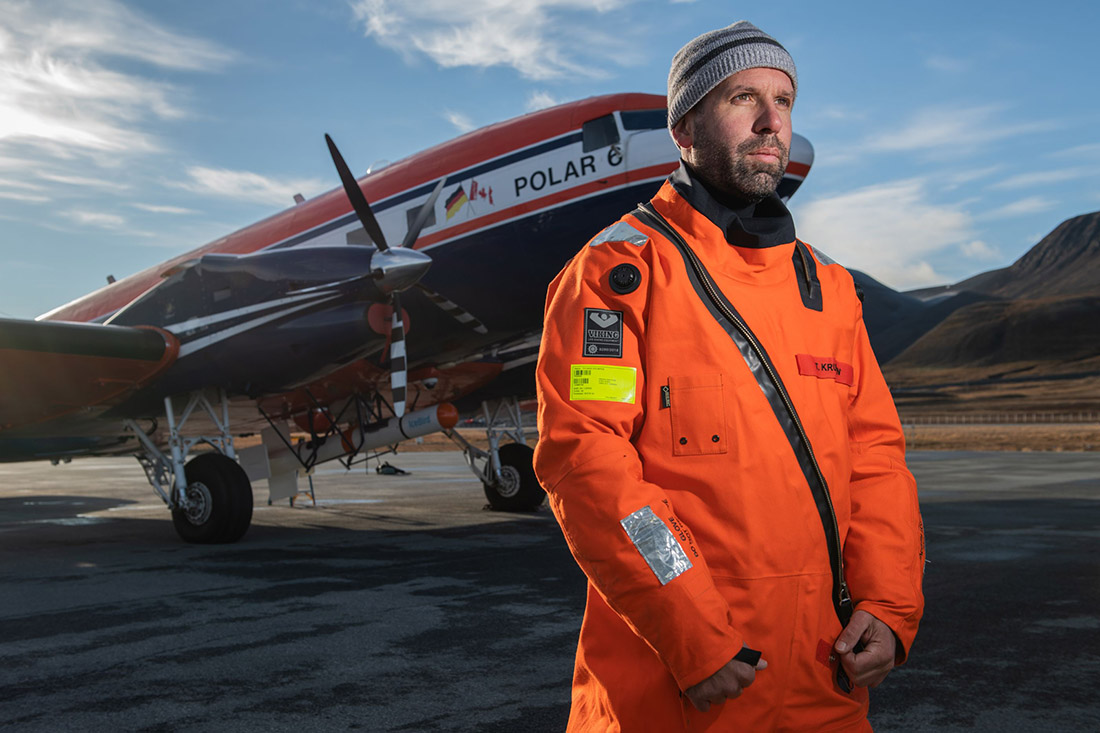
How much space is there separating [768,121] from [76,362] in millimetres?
11976

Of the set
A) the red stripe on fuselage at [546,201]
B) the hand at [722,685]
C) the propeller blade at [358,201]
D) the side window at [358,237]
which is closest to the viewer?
the hand at [722,685]

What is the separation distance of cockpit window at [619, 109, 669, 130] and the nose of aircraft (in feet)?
9.81

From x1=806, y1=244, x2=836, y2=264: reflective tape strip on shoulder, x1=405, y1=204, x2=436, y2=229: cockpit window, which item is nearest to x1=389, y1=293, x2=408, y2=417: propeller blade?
x1=405, y1=204, x2=436, y2=229: cockpit window

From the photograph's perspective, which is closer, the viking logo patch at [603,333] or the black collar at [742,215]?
the viking logo patch at [603,333]

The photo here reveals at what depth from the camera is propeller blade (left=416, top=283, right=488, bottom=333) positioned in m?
11.5

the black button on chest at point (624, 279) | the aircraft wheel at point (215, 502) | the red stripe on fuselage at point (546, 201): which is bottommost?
the aircraft wheel at point (215, 502)

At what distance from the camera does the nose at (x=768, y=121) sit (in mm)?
2131

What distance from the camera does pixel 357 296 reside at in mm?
11117

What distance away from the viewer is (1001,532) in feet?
38.6

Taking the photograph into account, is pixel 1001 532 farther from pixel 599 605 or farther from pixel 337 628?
pixel 599 605

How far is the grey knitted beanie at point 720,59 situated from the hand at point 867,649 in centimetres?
134

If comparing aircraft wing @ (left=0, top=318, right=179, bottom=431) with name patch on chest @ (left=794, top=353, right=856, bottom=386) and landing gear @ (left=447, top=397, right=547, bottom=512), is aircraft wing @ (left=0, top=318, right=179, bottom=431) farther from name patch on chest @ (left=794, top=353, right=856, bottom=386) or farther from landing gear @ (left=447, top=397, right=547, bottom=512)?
name patch on chest @ (left=794, top=353, right=856, bottom=386)

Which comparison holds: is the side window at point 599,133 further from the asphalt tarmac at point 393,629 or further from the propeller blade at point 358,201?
the asphalt tarmac at point 393,629

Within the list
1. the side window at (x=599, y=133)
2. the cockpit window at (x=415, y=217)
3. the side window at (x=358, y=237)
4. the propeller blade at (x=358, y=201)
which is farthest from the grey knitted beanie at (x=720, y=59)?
the side window at (x=358, y=237)
